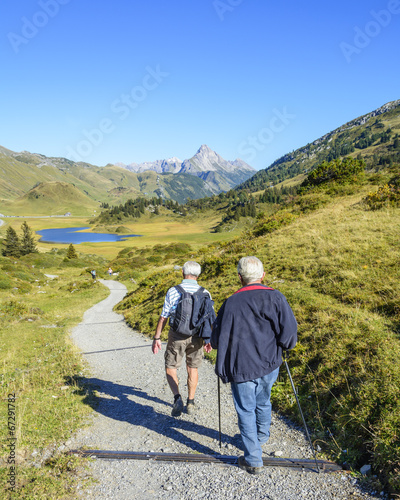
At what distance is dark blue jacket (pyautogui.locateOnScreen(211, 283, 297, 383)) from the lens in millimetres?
3957

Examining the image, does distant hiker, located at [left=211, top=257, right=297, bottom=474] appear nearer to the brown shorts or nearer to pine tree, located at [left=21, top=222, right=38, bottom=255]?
the brown shorts

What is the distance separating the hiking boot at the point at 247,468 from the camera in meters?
4.06

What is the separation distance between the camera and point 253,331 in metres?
3.98

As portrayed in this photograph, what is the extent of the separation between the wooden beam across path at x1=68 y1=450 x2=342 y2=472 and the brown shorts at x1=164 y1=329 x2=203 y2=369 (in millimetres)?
1566

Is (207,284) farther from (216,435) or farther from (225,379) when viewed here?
(225,379)

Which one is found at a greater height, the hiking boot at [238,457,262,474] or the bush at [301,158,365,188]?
the bush at [301,158,365,188]

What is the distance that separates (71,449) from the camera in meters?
4.89

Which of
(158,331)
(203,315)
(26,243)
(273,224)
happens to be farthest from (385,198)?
(26,243)

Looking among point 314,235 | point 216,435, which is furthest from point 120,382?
point 314,235

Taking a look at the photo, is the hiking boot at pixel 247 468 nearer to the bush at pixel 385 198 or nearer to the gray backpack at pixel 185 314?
the gray backpack at pixel 185 314

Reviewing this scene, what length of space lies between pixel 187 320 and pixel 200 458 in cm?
219

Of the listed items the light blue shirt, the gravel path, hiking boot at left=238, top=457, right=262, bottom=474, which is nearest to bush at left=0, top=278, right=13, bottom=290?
the gravel path

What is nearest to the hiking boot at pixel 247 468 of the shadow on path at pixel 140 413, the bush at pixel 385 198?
the shadow on path at pixel 140 413

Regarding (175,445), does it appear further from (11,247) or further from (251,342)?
(11,247)
